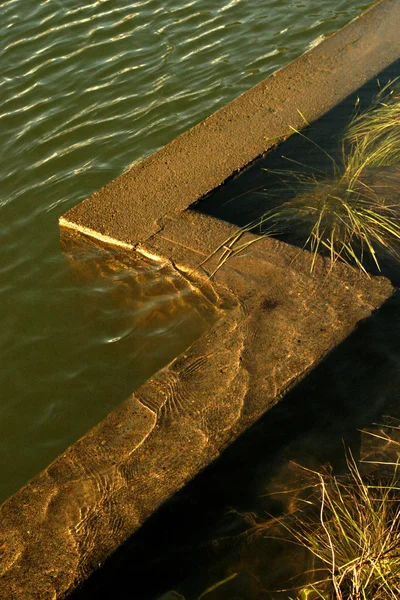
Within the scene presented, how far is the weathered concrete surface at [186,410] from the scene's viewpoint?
2.91 m

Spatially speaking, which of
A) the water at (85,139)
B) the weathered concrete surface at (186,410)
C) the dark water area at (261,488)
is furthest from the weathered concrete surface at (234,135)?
the dark water area at (261,488)

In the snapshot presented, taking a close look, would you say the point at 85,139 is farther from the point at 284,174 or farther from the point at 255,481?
the point at 255,481

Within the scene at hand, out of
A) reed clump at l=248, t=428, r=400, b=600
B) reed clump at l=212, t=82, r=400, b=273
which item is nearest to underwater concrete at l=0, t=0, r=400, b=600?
reed clump at l=212, t=82, r=400, b=273

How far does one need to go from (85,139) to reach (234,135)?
1.36m

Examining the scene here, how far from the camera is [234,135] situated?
529 cm

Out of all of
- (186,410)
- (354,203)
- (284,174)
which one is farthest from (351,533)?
(284,174)

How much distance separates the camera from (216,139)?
17.3 feet

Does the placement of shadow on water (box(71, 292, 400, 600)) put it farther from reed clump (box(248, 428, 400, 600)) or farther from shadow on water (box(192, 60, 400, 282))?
shadow on water (box(192, 60, 400, 282))

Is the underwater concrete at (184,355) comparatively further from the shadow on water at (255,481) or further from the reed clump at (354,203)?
the reed clump at (354,203)

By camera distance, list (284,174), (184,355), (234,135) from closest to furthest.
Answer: (184,355) → (284,174) → (234,135)

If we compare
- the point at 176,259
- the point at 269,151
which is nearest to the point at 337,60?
the point at 269,151

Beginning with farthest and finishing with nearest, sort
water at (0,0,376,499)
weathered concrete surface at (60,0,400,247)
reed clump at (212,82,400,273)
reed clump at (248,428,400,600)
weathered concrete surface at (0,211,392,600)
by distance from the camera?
weathered concrete surface at (60,0,400,247) → reed clump at (212,82,400,273) → water at (0,0,376,499) → weathered concrete surface at (0,211,392,600) → reed clump at (248,428,400,600)

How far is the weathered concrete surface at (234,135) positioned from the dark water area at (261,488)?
152 centimetres

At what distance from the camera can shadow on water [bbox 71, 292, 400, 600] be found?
9.58 ft
